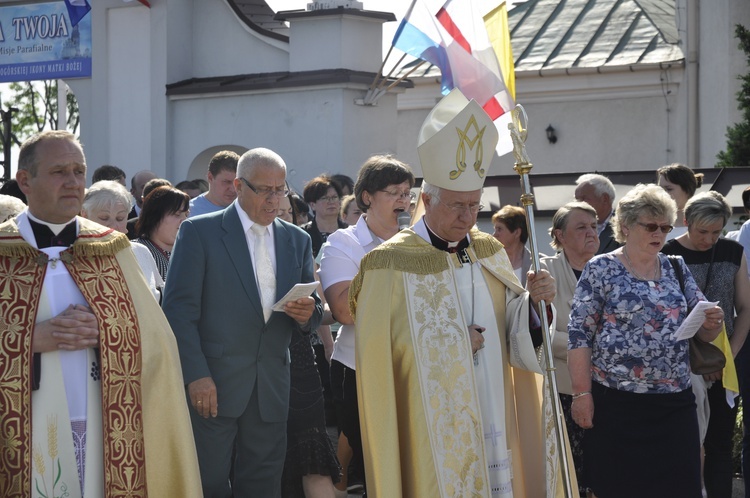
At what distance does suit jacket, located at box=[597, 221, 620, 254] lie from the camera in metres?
8.35

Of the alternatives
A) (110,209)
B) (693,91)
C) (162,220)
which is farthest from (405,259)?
(693,91)

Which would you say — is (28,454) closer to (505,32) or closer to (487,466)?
(487,466)

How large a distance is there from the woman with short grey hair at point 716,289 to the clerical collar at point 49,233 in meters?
3.96

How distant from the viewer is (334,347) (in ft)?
24.1

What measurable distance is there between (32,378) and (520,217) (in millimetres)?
3767

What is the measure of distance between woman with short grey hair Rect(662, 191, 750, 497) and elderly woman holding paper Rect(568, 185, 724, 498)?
3.85 feet

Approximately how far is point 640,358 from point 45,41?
1279 cm

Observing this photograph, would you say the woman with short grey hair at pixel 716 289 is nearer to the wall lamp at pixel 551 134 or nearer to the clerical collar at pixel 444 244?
the clerical collar at pixel 444 244

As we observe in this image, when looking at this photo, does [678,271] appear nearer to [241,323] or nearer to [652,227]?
[652,227]

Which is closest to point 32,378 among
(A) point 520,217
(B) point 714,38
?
(A) point 520,217

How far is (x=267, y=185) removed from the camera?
6215 mm

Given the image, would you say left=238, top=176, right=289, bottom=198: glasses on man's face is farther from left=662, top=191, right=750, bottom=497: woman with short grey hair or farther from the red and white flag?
left=662, top=191, right=750, bottom=497: woman with short grey hair

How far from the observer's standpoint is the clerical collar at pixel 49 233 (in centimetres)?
525

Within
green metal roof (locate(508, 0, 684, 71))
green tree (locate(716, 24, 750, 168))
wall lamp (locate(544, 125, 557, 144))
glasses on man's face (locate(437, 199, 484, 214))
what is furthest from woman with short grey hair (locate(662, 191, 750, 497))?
wall lamp (locate(544, 125, 557, 144))
